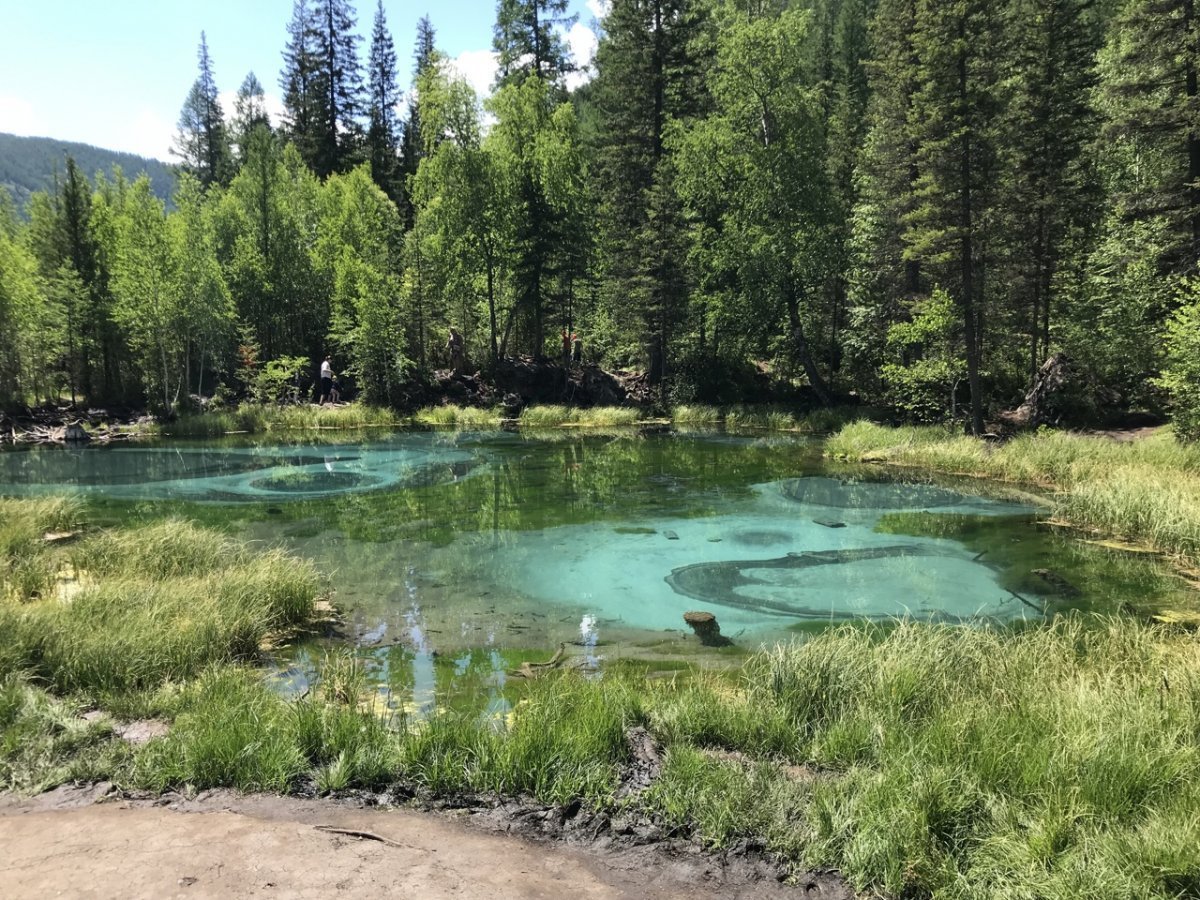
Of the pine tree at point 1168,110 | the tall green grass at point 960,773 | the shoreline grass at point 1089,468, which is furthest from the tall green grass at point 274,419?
the tall green grass at point 960,773

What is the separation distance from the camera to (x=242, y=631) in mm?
7441

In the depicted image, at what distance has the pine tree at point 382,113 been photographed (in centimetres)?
4772

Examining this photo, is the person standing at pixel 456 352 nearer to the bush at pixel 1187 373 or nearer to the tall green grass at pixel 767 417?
the tall green grass at pixel 767 417

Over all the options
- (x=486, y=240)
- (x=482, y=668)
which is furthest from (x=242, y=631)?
(x=486, y=240)

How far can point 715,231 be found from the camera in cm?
3150

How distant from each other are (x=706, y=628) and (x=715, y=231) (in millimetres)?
26188

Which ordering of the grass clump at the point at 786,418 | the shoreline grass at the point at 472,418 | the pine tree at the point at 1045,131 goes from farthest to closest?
the shoreline grass at the point at 472,418
the grass clump at the point at 786,418
the pine tree at the point at 1045,131

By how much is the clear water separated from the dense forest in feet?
25.7

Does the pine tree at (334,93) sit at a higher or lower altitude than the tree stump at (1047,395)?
higher

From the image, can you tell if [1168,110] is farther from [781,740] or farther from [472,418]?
[472,418]

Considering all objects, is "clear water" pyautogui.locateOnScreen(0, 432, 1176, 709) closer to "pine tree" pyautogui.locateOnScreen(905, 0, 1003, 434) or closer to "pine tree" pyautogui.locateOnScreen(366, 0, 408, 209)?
"pine tree" pyautogui.locateOnScreen(905, 0, 1003, 434)

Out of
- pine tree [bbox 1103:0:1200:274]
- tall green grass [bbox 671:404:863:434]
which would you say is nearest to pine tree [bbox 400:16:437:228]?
tall green grass [bbox 671:404:863:434]

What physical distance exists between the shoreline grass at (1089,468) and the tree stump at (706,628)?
7.50 m

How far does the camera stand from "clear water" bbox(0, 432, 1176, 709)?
28.3ft
